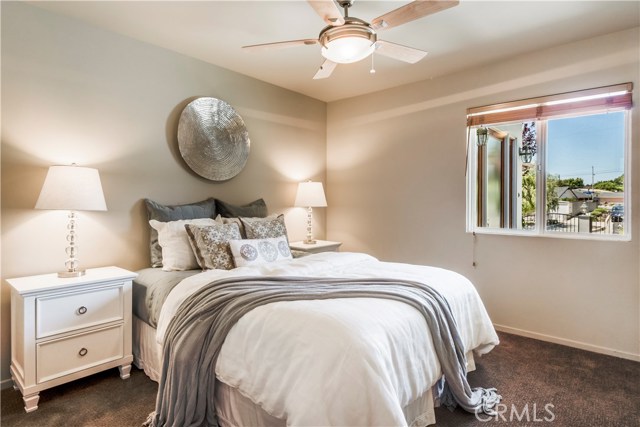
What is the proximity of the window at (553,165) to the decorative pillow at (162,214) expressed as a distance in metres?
2.67

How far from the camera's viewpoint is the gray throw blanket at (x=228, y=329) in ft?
5.62

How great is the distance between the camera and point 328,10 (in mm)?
1860

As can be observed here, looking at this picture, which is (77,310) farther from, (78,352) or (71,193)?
(71,193)

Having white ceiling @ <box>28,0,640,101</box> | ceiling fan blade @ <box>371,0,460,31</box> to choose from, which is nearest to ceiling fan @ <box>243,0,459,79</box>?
ceiling fan blade @ <box>371,0,460,31</box>

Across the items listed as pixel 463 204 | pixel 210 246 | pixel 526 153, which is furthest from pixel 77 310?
pixel 526 153

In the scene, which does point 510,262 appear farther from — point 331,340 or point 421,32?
point 331,340

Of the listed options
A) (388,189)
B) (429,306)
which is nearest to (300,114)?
(388,189)

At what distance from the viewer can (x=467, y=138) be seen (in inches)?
141

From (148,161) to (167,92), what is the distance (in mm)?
648

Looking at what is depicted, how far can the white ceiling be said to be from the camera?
95.7 inches

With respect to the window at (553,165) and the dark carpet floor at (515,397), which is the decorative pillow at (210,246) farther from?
the window at (553,165)

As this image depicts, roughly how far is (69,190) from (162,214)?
74cm

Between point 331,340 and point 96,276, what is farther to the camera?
point 96,276

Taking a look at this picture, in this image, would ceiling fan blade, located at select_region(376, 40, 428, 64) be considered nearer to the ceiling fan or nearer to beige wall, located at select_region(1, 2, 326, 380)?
the ceiling fan
